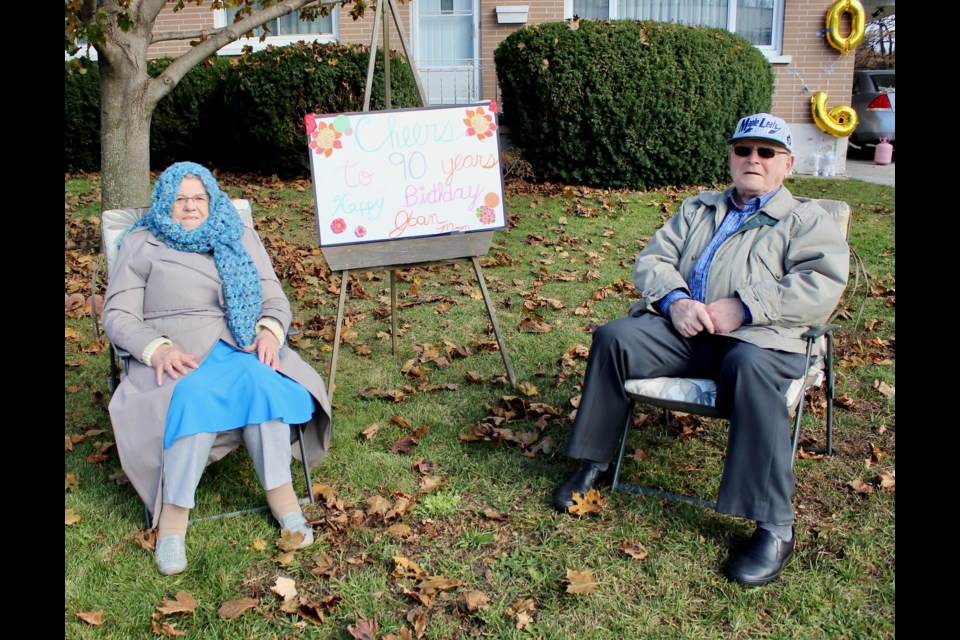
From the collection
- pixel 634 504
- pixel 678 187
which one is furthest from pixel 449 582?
pixel 678 187

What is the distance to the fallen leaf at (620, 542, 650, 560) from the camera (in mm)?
3225

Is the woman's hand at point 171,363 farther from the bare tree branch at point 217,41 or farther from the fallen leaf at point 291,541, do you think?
the bare tree branch at point 217,41

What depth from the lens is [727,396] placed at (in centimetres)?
330

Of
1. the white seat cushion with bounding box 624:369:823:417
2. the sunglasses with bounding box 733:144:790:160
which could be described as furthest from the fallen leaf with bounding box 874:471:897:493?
the sunglasses with bounding box 733:144:790:160

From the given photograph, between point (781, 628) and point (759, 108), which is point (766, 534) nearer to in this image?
point (781, 628)

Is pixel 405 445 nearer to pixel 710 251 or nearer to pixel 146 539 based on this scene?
pixel 146 539

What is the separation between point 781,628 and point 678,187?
26.8 ft

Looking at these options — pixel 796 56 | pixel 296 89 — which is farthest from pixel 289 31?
pixel 796 56

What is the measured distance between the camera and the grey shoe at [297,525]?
11.0 ft

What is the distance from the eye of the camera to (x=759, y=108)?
11.0m

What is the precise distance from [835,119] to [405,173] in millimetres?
9754

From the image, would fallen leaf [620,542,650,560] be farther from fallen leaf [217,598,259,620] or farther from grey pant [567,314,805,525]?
fallen leaf [217,598,259,620]

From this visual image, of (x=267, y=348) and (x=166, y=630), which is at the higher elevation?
(x=267, y=348)

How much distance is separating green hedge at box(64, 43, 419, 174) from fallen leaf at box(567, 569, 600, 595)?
26.6 feet
